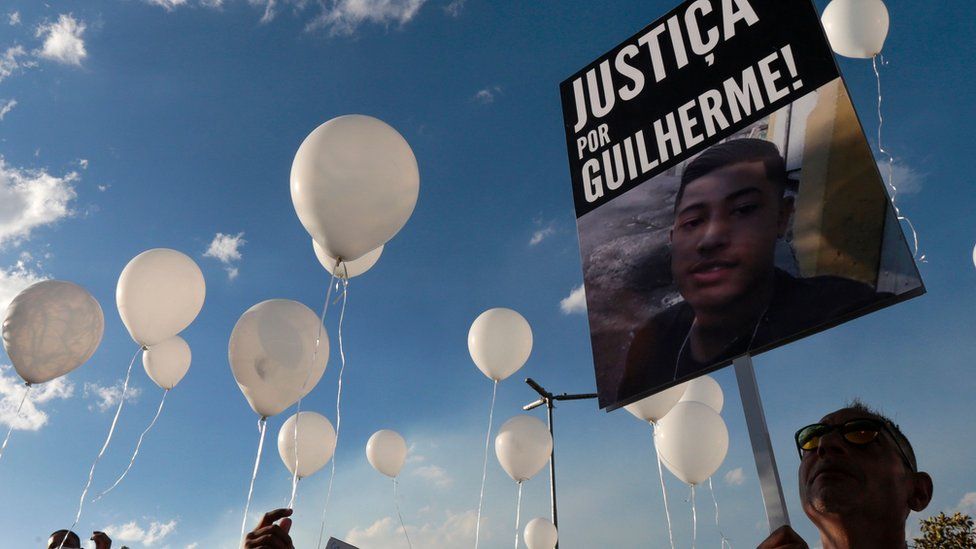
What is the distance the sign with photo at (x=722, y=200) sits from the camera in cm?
249

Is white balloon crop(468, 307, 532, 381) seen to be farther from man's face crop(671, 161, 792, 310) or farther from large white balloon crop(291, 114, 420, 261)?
man's face crop(671, 161, 792, 310)

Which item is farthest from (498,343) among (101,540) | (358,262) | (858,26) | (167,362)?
(858,26)

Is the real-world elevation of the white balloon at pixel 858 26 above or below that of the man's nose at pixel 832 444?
above

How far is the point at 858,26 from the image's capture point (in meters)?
5.67

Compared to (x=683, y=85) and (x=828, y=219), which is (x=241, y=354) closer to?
(x=683, y=85)

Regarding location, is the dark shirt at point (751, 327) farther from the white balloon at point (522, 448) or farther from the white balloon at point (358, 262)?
the white balloon at point (522, 448)

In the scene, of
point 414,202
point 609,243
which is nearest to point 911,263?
point 609,243

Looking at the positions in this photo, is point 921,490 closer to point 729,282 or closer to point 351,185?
point 729,282

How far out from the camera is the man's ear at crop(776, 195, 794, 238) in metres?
2.64

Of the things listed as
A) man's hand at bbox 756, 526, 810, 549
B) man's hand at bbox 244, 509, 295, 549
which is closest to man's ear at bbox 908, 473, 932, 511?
man's hand at bbox 756, 526, 810, 549

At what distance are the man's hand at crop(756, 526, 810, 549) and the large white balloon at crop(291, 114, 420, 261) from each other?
2827mm

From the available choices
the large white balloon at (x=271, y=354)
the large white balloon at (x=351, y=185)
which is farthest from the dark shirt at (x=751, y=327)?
the large white balloon at (x=271, y=354)

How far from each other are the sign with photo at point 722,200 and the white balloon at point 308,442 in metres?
4.17

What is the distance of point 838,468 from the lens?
1544 millimetres
